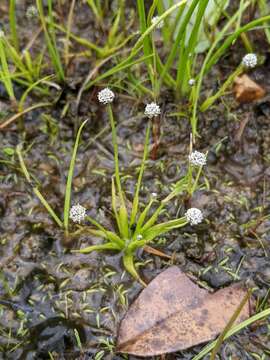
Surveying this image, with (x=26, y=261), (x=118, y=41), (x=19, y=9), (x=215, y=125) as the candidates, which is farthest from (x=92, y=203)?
(x=19, y=9)

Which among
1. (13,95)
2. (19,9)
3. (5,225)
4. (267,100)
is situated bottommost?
(5,225)

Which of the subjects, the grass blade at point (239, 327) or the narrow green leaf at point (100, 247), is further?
the narrow green leaf at point (100, 247)

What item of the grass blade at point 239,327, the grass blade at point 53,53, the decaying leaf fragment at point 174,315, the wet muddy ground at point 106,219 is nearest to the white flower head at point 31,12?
the grass blade at point 53,53

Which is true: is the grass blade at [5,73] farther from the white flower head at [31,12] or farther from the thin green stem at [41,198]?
the white flower head at [31,12]

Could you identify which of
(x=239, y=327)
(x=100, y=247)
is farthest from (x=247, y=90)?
(x=239, y=327)

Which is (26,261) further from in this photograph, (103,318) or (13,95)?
(13,95)

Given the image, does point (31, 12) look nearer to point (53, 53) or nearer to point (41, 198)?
point (53, 53)

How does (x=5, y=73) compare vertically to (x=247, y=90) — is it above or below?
above
